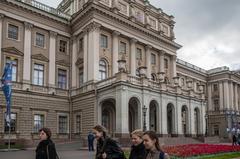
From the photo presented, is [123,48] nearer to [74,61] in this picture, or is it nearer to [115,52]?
[115,52]

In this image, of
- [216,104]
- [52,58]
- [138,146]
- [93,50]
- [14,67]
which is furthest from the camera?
[216,104]

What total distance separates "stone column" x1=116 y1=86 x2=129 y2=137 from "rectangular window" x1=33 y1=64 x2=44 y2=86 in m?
10.6

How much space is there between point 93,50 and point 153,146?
33067 mm

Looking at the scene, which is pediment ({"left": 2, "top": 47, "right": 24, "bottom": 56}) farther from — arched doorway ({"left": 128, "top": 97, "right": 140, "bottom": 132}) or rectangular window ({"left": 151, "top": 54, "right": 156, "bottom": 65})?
rectangular window ({"left": 151, "top": 54, "right": 156, "bottom": 65})

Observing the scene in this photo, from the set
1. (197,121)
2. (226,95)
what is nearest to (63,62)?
(197,121)

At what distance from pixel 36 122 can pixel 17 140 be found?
327 centimetres

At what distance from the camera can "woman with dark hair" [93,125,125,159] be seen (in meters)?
7.61

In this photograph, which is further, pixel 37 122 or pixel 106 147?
pixel 37 122

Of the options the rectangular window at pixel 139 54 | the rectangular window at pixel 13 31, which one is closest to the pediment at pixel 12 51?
the rectangular window at pixel 13 31

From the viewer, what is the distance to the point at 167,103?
40.2m

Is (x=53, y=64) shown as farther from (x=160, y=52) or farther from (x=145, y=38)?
(x=160, y=52)

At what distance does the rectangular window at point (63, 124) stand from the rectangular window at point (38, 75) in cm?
491

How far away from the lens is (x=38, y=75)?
39.2 m

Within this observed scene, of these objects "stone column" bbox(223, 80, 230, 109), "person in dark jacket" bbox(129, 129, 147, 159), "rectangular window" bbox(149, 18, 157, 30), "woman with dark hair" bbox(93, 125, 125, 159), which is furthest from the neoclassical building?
"person in dark jacket" bbox(129, 129, 147, 159)
